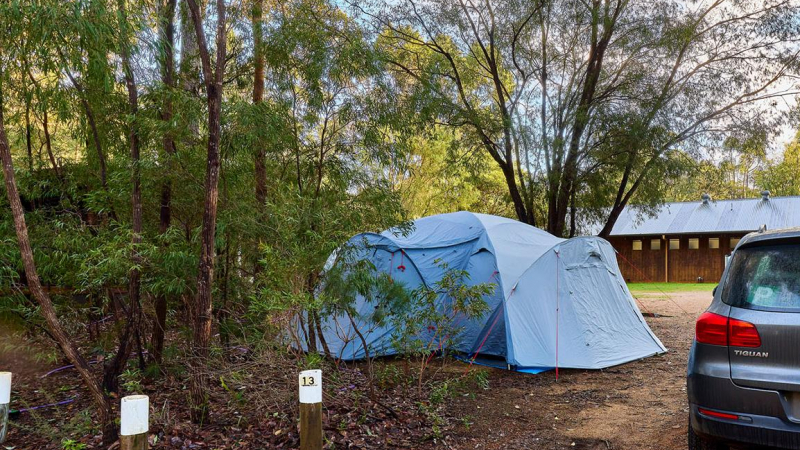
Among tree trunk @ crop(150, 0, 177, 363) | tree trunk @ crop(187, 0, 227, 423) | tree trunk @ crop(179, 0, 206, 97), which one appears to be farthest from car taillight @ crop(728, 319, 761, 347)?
tree trunk @ crop(179, 0, 206, 97)

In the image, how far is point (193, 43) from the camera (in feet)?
26.3

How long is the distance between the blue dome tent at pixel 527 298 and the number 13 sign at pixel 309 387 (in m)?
4.17

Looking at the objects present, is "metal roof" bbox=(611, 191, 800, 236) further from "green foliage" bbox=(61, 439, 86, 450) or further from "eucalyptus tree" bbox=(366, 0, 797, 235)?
"green foliage" bbox=(61, 439, 86, 450)

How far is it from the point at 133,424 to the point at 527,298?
613 cm

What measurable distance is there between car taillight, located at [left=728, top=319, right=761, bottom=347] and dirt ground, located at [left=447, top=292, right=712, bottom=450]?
1.87 metres

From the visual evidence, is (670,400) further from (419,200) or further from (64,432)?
(419,200)

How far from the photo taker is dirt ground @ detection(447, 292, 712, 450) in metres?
5.23

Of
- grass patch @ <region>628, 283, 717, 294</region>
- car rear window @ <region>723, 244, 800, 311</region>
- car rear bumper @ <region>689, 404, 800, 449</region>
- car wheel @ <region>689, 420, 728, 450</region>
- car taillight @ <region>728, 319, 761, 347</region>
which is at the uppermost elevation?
car rear window @ <region>723, 244, 800, 311</region>

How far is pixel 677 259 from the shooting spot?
94.7 feet

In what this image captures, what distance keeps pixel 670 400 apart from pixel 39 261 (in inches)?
262

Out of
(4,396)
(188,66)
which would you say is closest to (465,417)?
(4,396)

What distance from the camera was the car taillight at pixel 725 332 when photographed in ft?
11.0

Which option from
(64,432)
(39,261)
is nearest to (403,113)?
(39,261)

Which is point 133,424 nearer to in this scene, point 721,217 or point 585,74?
point 585,74
